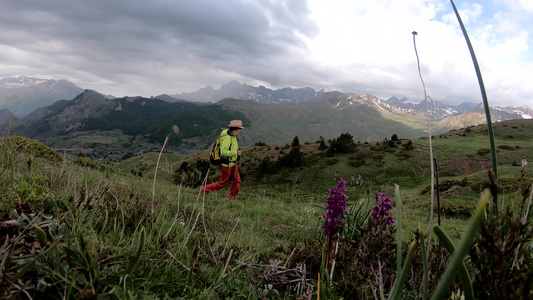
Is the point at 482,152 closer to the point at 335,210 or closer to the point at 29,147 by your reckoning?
the point at 335,210

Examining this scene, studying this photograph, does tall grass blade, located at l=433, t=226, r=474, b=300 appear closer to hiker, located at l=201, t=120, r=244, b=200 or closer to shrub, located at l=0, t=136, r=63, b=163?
shrub, located at l=0, t=136, r=63, b=163

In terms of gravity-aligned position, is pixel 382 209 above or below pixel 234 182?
above

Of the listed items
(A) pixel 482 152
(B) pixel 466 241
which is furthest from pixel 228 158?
(A) pixel 482 152

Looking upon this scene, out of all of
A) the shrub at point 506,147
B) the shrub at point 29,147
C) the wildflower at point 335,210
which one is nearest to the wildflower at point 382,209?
the wildflower at point 335,210

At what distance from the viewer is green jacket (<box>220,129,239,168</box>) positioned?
11812mm

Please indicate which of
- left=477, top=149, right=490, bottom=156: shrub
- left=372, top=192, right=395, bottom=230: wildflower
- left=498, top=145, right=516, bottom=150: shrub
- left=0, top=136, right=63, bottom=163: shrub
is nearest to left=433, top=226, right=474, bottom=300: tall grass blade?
left=372, top=192, right=395, bottom=230: wildflower

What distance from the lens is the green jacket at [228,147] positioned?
11812 millimetres

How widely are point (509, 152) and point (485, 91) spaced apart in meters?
41.8

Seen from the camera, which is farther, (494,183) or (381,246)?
(381,246)

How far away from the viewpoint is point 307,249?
3.24 m

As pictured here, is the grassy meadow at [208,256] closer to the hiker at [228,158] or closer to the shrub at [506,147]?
the hiker at [228,158]

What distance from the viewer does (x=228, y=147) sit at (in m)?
11.9

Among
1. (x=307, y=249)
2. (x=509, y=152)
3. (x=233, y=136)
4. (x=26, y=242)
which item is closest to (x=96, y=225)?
(x=26, y=242)

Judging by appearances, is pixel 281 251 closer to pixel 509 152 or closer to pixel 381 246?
pixel 381 246
